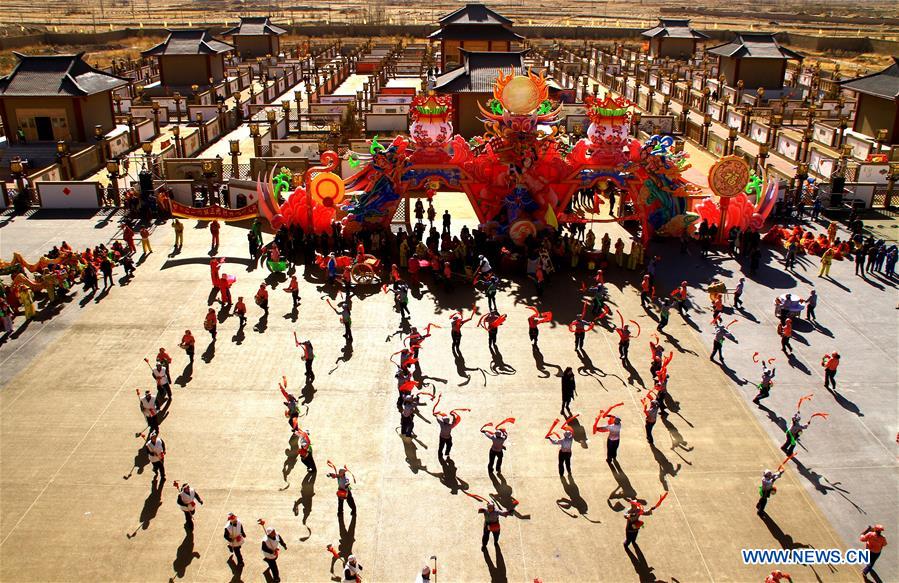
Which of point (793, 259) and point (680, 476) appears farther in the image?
point (793, 259)

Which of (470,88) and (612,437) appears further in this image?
(470,88)

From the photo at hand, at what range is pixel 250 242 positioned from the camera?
28578 mm

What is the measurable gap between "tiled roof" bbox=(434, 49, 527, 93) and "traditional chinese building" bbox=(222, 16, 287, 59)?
39.7 metres

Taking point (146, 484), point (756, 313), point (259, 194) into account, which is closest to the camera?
point (146, 484)

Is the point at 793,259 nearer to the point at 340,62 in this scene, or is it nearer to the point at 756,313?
the point at 756,313

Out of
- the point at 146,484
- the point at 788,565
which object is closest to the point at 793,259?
the point at 788,565

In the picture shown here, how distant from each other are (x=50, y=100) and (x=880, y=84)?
1837 inches

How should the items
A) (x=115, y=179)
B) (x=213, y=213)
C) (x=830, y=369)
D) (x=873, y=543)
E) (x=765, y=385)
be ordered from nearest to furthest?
(x=873, y=543), (x=765, y=385), (x=830, y=369), (x=213, y=213), (x=115, y=179)

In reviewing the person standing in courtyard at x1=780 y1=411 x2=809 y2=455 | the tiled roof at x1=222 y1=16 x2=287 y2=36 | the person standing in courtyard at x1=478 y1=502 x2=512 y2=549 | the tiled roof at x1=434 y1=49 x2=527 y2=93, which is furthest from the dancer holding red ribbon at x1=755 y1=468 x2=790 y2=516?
the tiled roof at x1=222 y1=16 x2=287 y2=36

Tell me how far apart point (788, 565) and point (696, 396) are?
19.3 ft

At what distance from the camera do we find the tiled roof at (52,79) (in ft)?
137

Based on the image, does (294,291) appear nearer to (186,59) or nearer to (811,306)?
(811,306)

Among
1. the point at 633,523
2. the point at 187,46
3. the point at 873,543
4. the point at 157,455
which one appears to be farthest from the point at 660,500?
the point at 187,46

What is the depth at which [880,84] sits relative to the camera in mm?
43562
